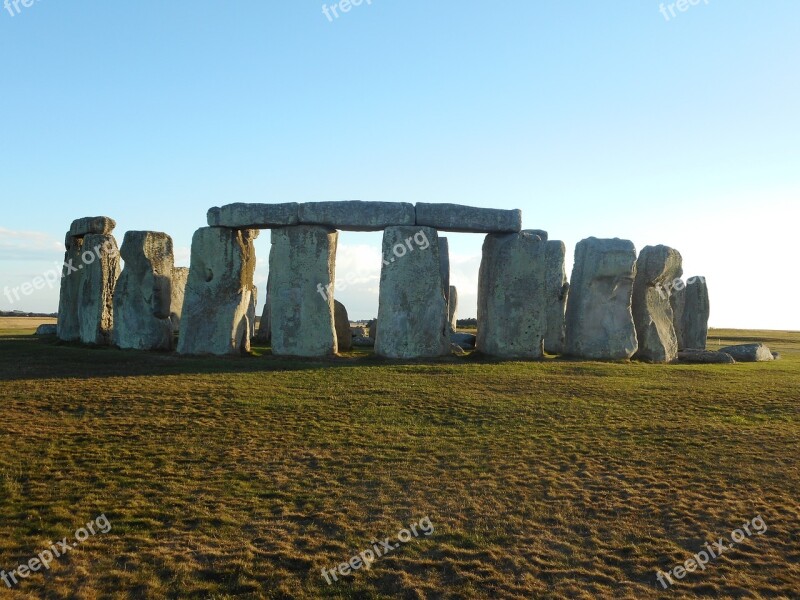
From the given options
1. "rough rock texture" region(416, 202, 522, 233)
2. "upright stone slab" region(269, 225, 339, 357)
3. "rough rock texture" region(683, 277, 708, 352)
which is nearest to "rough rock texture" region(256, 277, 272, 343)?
"upright stone slab" region(269, 225, 339, 357)

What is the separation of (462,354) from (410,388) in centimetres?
→ 446

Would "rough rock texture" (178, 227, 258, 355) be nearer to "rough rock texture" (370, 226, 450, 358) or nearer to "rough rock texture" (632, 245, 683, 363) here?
"rough rock texture" (370, 226, 450, 358)

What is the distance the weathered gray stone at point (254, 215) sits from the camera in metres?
16.2

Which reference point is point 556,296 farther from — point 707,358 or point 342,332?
point 342,332

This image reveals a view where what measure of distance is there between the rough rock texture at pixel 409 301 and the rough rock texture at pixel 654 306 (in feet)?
17.8

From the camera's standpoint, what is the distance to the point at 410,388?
41.2 feet

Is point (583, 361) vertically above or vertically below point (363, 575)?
above

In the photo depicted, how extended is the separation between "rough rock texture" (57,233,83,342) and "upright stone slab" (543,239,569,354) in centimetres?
1260

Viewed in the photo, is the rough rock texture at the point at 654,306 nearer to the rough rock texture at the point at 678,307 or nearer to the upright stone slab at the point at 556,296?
the upright stone slab at the point at 556,296

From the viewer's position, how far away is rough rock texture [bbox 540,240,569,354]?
17.9 meters

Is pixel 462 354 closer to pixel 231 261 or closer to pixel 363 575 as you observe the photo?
pixel 231 261

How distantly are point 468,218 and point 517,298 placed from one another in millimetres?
2153

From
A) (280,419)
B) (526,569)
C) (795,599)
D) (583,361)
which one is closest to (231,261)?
(280,419)

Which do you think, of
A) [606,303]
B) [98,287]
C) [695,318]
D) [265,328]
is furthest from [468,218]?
[98,287]
